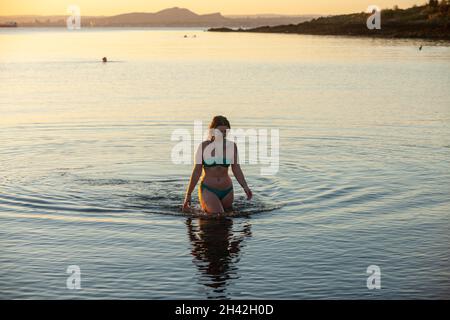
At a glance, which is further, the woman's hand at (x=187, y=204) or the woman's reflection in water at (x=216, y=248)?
the woman's hand at (x=187, y=204)

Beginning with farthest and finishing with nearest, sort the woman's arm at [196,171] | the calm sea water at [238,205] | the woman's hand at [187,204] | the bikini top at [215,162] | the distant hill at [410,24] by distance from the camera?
the distant hill at [410,24] < the woman's hand at [187,204] < the bikini top at [215,162] < the woman's arm at [196,171] < the calm sea water at [238,205]

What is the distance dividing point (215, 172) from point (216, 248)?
2.54 metres

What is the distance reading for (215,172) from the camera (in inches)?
631

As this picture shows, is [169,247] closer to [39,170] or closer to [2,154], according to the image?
[39,170]

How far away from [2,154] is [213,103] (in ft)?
53.6

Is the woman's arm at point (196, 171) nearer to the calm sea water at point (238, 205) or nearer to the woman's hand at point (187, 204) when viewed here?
the woman's hand at point (187, 204)

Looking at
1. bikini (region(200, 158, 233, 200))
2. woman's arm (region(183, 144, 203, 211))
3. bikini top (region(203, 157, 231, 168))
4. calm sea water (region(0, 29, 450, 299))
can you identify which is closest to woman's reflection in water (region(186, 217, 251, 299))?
calm sea water (region(0, 29, 450, 299))

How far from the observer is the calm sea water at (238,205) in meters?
12.2

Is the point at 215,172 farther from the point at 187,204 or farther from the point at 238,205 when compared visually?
the point at 238,205

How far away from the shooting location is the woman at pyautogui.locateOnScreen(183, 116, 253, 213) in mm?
15805

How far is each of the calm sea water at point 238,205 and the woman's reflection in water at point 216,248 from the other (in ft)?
0.12

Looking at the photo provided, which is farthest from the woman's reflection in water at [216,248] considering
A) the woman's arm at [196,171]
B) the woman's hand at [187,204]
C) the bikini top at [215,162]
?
the bikini top at [215,162]

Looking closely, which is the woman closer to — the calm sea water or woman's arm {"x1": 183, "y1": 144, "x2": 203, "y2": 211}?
woman's arm {"x1": 183, "y1": 144, "x2": 203, "y2": 211}

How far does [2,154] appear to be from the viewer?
78.8 ft
